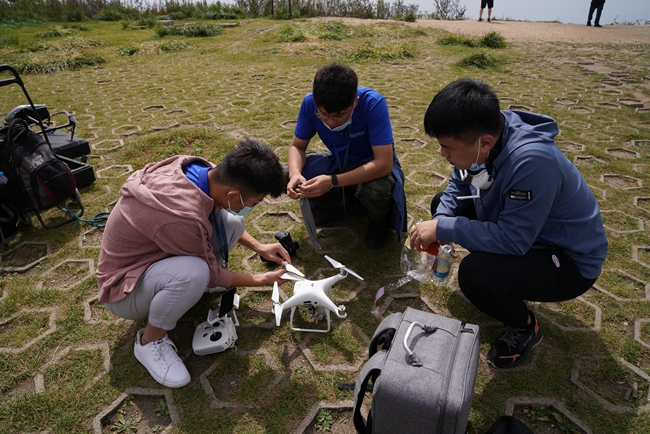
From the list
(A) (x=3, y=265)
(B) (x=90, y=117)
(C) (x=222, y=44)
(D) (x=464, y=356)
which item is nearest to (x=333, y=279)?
(D) (x=464, y=356)

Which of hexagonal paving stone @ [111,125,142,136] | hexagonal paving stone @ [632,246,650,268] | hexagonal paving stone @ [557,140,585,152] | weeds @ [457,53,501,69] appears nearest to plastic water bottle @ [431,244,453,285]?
hexagonal paving stone @ [632,246,650,268]

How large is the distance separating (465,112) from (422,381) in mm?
1267

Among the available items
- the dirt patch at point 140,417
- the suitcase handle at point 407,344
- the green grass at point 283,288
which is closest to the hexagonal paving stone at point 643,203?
the green grass at point 283,288

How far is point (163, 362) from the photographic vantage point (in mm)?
2209

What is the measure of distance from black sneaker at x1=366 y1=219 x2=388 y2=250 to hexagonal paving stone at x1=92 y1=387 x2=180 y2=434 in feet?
5.94

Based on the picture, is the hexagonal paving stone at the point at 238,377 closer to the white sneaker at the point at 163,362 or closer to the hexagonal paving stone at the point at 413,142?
the white sneaker at the point at 163,362

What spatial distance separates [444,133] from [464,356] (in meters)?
1.09

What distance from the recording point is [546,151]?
6.31 feet

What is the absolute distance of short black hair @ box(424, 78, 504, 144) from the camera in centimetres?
191

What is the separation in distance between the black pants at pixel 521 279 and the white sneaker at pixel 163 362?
1.72 m

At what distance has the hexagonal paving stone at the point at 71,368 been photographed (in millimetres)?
2223

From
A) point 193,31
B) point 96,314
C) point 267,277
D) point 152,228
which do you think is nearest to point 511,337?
point 267,277

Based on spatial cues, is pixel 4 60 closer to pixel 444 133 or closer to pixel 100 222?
pixel 100 222

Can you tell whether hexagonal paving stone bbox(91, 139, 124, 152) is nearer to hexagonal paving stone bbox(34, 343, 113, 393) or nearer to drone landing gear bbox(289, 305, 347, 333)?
hexagonal paving stone bbox(34, 343, 113, 393)
